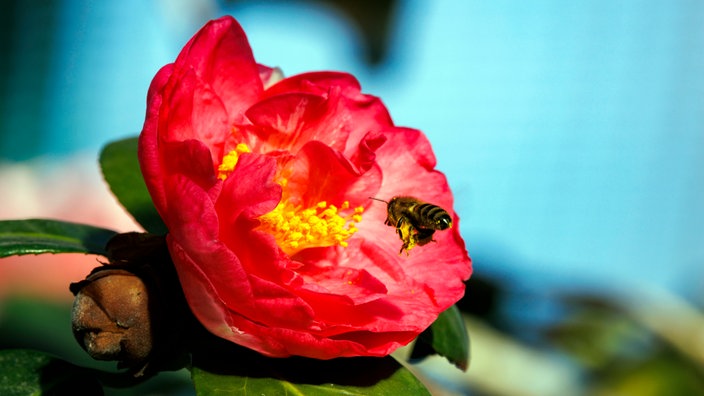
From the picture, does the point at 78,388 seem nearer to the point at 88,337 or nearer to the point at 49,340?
the point at 88,337

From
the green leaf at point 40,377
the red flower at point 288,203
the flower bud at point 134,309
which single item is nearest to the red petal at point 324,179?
the red flower at point 288,203

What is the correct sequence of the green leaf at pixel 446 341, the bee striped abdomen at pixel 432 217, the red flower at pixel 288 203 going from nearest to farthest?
the red flower at pixel 288 203, the bee striped abdomen at pixel 432 217, the green leaf at pixel 446 341

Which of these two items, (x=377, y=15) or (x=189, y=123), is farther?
(x=377, y=15)

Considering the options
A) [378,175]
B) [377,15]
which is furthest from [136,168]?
[377,15]

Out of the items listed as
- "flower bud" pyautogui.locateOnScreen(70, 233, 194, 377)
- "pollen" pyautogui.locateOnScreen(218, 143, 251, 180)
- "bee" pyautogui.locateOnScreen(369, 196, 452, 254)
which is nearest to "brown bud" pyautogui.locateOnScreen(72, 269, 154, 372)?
"flower bud" pyautogui.locateOnScreen(70, 233, 194, 377)

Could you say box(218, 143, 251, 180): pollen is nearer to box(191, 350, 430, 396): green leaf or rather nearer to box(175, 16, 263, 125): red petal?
box(175, 16, 263, 125): red petal

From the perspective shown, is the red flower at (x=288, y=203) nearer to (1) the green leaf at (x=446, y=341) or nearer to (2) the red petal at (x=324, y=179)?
(2) the red petal at (x=324, y=179)
